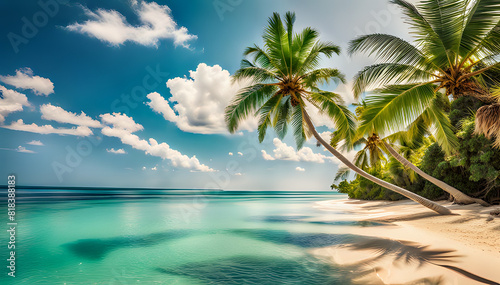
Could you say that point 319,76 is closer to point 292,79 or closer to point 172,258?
point 292,79

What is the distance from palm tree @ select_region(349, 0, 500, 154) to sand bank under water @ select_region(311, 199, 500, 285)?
116 inches

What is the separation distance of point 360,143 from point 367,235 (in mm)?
11056

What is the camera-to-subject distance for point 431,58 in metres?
6.76

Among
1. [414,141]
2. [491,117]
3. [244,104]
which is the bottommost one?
[491,117]

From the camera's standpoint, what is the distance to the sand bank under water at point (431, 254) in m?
4.35

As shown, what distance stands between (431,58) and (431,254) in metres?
4.75

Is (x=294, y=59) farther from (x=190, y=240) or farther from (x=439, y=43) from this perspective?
(x=190, y=240)

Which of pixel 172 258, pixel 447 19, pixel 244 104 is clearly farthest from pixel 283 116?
pixel 172 258

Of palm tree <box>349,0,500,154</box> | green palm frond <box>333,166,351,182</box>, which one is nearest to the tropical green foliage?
palm tree <box>349,0,500,154</box>

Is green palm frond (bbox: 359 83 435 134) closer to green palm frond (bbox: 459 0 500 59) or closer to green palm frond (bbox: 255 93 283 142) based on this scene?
green palm frond (bbox: 459 0 500 59)

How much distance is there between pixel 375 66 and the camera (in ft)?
27.2

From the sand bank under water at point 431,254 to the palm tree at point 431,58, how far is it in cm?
295

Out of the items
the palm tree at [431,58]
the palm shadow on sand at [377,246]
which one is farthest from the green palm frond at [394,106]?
the palm shadow on sand at [377,246]

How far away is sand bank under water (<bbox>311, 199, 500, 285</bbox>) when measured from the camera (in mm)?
4352
